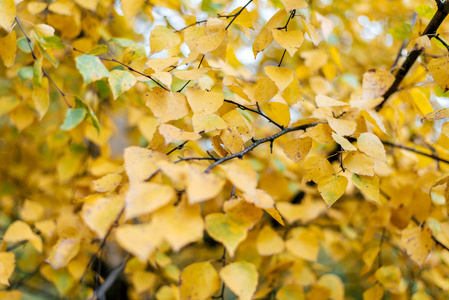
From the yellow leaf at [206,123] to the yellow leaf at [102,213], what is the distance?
171 millimetres

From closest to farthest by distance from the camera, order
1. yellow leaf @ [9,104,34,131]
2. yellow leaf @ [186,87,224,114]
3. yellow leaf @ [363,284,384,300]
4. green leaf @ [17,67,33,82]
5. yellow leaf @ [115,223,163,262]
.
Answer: yellow leaf @ [115,223,163,262]
yellow leaf @ [186,87,224,114]
green leaf @ [17,67,33,82]
yellow leaf @ [363,284,384,300]
yellow leaf @ [9,104,34,131]

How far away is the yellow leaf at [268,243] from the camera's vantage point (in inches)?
35.2

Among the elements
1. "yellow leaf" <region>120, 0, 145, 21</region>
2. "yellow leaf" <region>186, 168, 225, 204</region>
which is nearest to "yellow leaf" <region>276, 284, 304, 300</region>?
"yellow leaf" <region>186, 168, 225, 204</region>

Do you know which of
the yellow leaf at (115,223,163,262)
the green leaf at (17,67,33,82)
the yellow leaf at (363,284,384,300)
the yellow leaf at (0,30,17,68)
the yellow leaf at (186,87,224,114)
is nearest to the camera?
the yellow leaf at (115,223,163,262)

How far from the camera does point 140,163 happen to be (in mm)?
450

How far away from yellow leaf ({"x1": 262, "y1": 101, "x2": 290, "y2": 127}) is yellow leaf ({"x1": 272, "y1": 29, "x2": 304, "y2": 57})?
116 mm


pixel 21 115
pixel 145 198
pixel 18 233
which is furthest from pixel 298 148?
pixel 21 115

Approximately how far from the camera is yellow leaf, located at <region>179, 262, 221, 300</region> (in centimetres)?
50

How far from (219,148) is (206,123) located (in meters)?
0.09

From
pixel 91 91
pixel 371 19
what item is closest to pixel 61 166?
pixel 91 91

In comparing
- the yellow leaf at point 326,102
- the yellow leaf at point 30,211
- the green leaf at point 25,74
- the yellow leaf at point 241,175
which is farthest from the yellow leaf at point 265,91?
the yellow leaf at point 30,211

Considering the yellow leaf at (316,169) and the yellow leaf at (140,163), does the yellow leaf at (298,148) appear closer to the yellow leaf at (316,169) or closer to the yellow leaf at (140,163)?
the yellow leaf at (316,169)

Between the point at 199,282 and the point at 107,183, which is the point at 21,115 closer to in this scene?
the point at 107,183

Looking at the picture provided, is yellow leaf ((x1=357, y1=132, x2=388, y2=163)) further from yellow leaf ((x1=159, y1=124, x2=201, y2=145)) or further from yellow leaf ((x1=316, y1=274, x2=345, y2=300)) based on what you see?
yellow leaf ((x1=316, y1=274, x2=345, y2=300))
